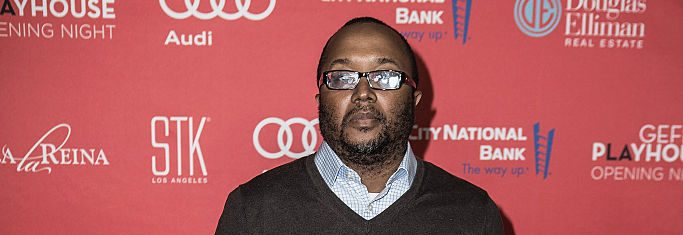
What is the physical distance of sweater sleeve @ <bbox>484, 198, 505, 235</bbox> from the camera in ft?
3.93

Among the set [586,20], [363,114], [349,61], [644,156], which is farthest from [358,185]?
[644,156]

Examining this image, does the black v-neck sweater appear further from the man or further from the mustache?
the mustache

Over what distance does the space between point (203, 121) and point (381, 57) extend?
2.40ft

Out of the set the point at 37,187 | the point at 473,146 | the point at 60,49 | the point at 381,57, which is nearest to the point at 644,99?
the point at 473,146

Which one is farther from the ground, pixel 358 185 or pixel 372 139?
pixel 372 139

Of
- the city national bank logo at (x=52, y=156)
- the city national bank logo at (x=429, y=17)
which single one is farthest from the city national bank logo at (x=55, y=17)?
the city national bank logo at (x=429, y=17)

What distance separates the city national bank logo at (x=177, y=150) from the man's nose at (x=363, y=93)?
69 cm

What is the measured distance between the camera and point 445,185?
1236 millimetres

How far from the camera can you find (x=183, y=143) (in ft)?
5.48

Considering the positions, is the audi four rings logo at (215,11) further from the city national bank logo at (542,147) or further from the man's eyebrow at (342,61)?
the city national bank logo at (542,147)

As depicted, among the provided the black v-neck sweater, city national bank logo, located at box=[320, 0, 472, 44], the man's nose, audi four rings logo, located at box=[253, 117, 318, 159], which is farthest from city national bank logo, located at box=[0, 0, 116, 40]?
the man's nose

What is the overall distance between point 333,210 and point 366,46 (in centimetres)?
36

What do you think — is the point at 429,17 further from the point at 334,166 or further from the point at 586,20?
the point at 334,166

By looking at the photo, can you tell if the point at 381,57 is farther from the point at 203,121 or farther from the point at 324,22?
the point at 203,121
